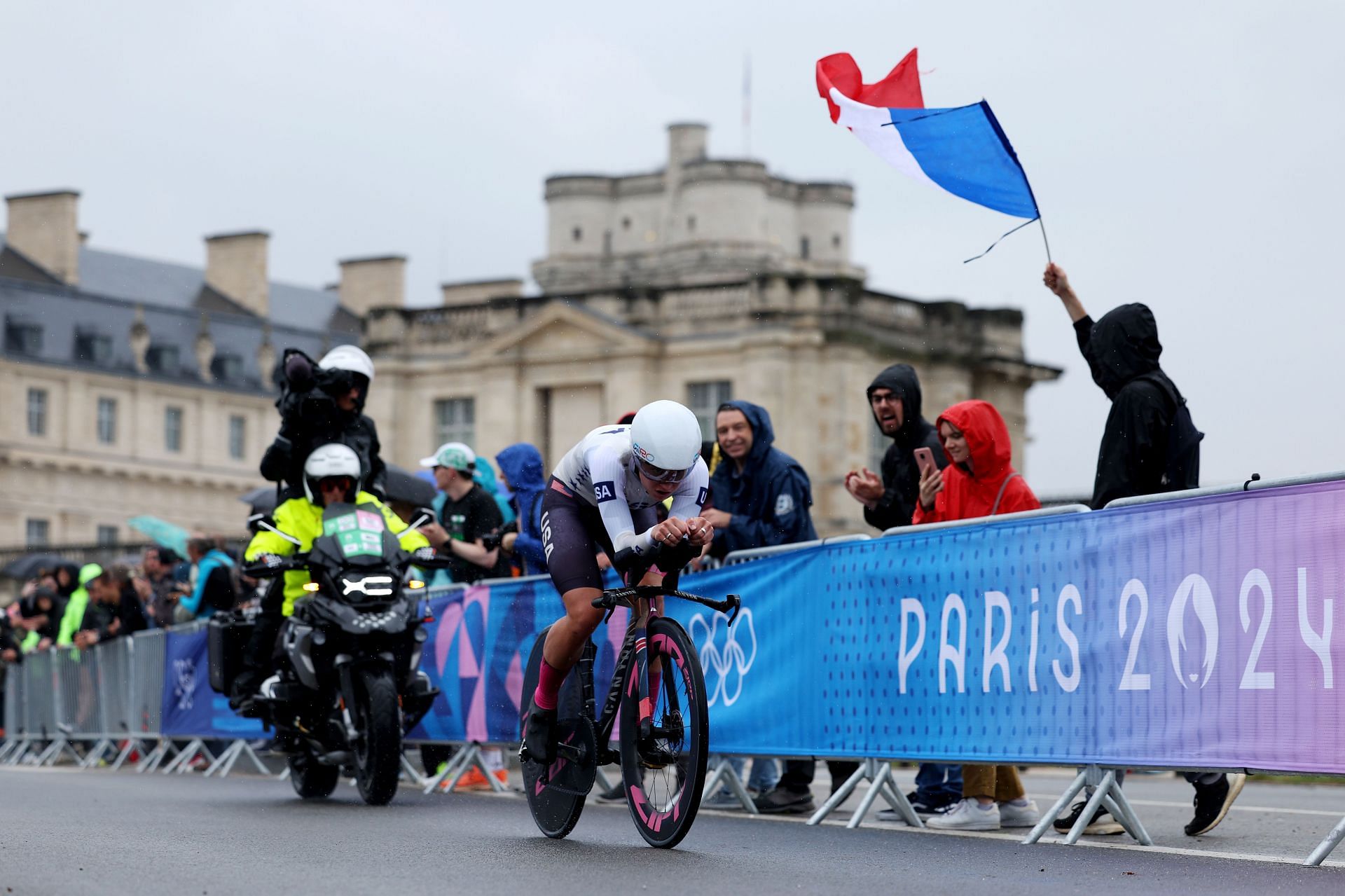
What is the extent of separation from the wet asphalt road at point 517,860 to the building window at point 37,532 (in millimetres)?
90836

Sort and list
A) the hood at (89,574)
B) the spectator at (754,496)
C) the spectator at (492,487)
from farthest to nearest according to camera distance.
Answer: the hood at (89,574) < the spectator at (492,487) < the spectator at (754,496)

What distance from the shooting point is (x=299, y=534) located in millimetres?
12047

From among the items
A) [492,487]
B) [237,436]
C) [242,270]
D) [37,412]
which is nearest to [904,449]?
[492,487]

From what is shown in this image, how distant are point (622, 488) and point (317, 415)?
14.1ft

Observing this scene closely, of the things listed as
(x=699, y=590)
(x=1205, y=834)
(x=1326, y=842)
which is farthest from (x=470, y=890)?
(x=699, y=590)

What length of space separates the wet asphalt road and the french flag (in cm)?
329

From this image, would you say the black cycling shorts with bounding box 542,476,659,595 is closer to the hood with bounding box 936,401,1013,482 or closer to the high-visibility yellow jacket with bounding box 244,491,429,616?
the hood with bounding box 936,401,1013,482

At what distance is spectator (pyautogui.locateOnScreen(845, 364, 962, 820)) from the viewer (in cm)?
1178

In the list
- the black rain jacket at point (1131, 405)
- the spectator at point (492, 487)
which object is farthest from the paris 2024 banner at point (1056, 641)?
the spectator at point (492, 487)

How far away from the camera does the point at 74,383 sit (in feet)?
332

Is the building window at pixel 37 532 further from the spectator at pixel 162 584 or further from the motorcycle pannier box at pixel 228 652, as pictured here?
the motorcycle pannier box at pixel 228 652

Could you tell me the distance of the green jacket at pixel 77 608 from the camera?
2216 centimetres

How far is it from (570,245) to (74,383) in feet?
131

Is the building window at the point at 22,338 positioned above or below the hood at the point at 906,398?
above
